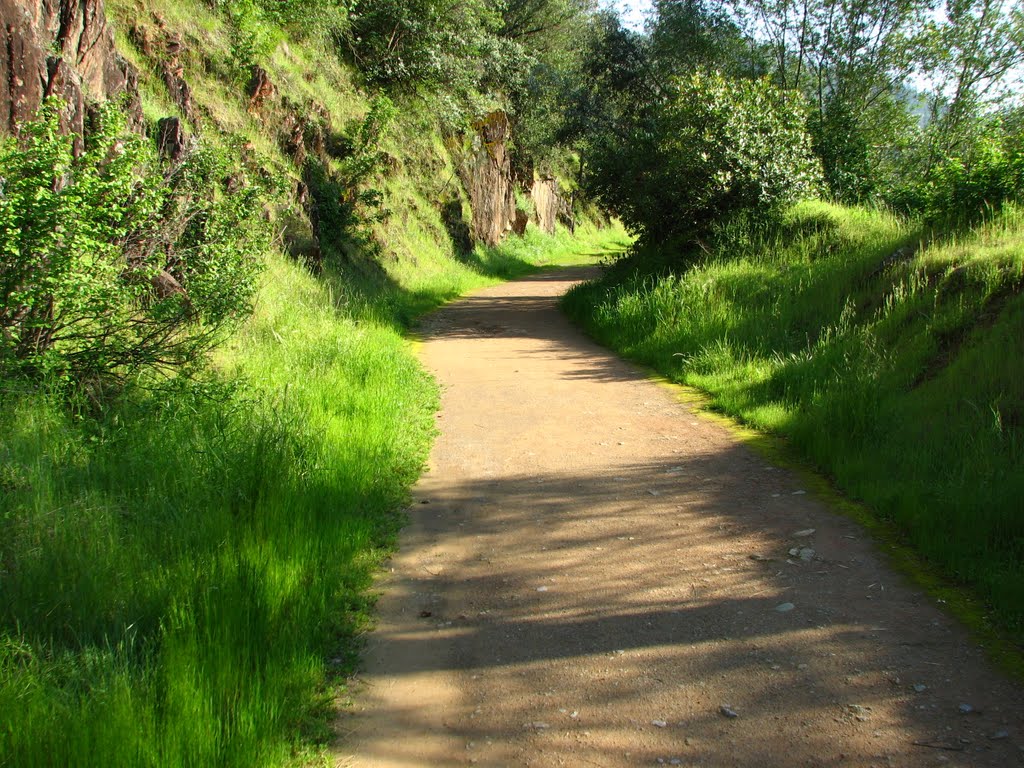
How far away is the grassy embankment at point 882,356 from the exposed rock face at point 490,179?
50.4 feet

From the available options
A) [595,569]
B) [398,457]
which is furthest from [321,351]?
[595,569]

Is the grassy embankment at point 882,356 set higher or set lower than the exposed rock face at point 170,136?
lower

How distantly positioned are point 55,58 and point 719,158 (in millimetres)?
10467

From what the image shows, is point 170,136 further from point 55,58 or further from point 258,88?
point 258,88

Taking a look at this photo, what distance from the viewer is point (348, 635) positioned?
13.4ft

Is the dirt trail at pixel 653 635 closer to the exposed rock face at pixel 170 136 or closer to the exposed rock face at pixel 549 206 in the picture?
the exposed rock face at pixel 170 136

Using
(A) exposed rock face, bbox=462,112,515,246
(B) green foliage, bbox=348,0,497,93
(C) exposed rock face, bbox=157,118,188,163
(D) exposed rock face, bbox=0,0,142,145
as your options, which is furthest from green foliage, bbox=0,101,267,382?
(A) exposed rock face, bbox=462,112,515,246

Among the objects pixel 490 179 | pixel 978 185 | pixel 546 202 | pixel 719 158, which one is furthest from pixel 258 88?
pixel 546 202

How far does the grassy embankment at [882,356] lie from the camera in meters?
5.03

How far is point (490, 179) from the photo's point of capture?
99.3 ft

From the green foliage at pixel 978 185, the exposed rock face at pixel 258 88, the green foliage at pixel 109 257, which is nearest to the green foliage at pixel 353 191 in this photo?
the exposed rock face at pixel 258 88

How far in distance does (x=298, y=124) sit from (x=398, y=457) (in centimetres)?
1106

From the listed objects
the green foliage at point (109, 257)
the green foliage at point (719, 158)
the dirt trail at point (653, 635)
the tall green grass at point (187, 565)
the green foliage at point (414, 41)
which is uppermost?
the green foliage at point (414, 41)

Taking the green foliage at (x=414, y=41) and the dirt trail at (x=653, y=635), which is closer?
the dirt trail at (x=653, y=635)
